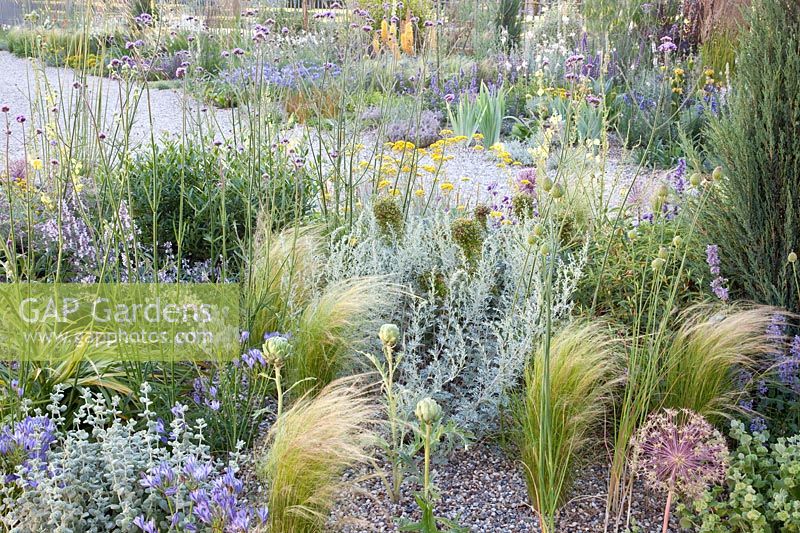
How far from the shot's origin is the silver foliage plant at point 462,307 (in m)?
2.74

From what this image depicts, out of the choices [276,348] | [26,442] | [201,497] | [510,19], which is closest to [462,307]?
[276,348]

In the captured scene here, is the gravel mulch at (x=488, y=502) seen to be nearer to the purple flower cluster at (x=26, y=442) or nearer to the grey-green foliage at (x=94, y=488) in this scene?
the grey-green foliage at (x=94, y=488)

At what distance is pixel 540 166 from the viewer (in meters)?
3.47

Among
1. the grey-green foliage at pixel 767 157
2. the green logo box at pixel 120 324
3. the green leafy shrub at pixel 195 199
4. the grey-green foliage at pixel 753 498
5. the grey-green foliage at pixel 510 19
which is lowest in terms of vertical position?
the grey-green foliage at pixel 753 498

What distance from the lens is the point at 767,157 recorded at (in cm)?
311

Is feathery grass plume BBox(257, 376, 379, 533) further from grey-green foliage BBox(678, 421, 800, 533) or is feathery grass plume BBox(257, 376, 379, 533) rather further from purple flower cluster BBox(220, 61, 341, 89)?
purple flower cluster BBox(220, 61, 341, 89)

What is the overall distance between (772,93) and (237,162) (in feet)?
8.53

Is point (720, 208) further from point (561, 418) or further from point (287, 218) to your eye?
point (287, 218)

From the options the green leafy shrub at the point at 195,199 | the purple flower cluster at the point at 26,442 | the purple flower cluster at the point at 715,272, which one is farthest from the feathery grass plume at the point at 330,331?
the green leafy shrub at the point at 195,199

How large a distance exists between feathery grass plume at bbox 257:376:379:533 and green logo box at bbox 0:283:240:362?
55 cm

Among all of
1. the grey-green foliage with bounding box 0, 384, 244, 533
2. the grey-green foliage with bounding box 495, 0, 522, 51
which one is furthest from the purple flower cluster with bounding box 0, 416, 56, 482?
the grey-green foliage with bounding box 495, 0, 522, 51

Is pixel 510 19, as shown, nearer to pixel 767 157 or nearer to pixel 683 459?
pixel 767 157

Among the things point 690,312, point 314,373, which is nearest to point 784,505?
point 690,312

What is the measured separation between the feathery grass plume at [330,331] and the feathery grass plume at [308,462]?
22.0 inches
